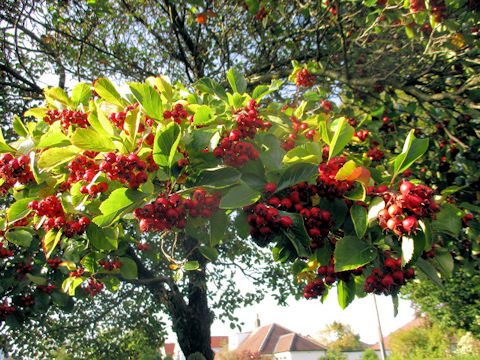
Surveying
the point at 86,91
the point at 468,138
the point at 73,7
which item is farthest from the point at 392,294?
the point at 73,7

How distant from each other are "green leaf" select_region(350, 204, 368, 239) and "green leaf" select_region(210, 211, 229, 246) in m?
0.60

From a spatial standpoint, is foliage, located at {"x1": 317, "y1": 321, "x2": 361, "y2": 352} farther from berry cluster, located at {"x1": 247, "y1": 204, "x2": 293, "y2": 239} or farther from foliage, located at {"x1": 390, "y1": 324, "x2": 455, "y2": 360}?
berry cluster, located at {"x1": 247, "y1": 204, "x2": 293, "y2": 239}

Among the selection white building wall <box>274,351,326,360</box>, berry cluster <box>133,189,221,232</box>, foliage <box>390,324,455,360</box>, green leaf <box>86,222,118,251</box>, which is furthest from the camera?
white building wall <box>274,351,326,360</box>

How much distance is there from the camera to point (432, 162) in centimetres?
497

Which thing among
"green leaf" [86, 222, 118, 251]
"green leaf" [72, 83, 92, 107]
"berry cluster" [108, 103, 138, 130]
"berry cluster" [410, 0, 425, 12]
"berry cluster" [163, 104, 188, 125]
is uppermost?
"berry cluster" [410, 0, 425, 12]

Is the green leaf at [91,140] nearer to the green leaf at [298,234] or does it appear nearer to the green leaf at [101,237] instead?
the green leaf at [101,237]

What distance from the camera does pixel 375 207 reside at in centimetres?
135

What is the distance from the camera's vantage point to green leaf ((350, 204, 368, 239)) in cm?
132

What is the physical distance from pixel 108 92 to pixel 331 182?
123 cm

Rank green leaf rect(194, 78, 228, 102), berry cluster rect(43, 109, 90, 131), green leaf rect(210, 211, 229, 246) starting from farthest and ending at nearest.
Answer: green leaf rect(194, 78, 228, 102), berry cluster rect(43, 109, 90, 131), green leaf rect(210, 211, 229, 246)

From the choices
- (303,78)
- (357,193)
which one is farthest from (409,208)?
(303,78)

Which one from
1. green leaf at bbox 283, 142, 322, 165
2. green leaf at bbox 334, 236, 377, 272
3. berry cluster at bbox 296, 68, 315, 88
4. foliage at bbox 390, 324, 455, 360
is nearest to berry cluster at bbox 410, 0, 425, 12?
berry cluster at bbox 296, 68, 315, 88

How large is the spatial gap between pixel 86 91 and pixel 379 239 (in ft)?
6.11

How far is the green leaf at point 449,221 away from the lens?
1.50 meters
